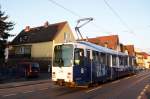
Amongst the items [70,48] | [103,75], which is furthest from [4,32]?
[70,48]

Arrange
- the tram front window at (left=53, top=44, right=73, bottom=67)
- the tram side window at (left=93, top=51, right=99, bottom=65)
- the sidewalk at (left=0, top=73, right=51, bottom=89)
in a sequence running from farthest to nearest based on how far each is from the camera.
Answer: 1. the sidewalk at (left=0, top=73, right=51, bottom=89)
2. the tram side window at (left=93, top=51, right=99, bottom=65)
3. the tram front window at (left=53, top=44, right=73, bottom=67)

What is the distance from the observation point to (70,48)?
18.6m

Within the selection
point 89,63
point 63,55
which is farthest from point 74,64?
point 89,63

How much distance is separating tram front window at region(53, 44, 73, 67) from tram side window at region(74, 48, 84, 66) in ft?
1.04

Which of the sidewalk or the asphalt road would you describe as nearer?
the asphalt road

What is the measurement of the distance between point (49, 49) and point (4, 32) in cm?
1005

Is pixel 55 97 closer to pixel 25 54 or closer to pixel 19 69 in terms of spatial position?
pixel 19 69

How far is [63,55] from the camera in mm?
18875

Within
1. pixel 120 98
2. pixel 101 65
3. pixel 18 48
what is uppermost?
pixel 18 48

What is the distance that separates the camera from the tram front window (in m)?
18.5

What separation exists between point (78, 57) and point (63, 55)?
3.19 feet

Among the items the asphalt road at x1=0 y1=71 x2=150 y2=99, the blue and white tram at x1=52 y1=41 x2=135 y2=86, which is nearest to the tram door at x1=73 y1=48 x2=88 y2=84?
the blue and white tram at x1=52 y1=41 x2=135 y2=86

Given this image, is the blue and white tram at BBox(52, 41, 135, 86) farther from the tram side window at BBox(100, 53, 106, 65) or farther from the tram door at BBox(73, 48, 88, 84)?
the tram side window at BBox(100, 53, 106, 65)

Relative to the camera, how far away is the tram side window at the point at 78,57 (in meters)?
18.5
